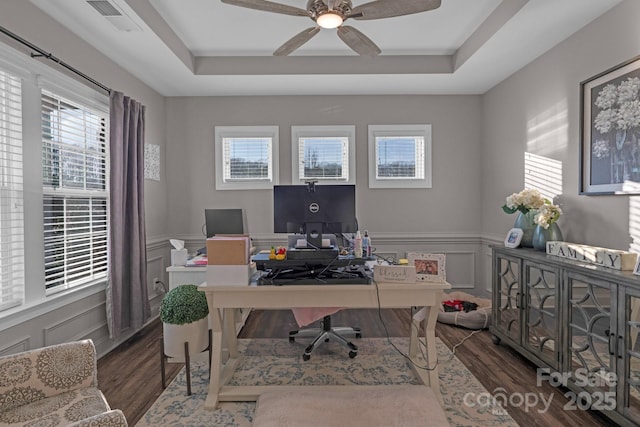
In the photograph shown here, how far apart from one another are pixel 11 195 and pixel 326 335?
7.80 ft

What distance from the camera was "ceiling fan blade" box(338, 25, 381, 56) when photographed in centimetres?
227

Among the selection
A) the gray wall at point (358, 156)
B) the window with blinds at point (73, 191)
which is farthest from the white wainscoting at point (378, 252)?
the window with blinds at point (73, 191)

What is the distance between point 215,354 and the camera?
2.12 meters

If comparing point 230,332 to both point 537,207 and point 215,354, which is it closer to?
point 215,354

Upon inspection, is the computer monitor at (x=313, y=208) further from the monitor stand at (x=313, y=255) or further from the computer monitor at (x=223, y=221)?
the computer monitor at (x=223, y=221)

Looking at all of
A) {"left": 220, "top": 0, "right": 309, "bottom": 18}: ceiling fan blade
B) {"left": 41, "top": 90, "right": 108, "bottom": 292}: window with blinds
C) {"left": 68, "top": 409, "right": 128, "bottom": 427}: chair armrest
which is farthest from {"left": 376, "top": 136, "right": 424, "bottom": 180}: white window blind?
{"left": 68, "top": 409, "right": 128, "bottom": 427}: chair armrest

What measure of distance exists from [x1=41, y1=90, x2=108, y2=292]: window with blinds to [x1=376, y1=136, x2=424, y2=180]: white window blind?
290 centimetres

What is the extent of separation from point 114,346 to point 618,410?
3.57 meters

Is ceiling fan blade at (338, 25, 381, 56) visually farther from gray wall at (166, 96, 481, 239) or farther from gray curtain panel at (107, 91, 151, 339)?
gray curtain panel at (107, 91, 151, 339)

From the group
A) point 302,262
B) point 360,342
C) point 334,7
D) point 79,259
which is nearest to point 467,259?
point 360,342

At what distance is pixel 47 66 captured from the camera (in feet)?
7.66

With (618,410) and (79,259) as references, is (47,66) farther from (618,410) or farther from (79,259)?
(618,410)

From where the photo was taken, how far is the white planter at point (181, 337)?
7.87ft

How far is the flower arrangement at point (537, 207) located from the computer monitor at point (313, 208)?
4.74 ft
